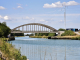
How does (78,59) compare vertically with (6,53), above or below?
below

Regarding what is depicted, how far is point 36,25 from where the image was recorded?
16038 cm

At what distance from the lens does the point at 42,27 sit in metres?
161

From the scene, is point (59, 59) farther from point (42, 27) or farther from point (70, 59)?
point (42, 27)

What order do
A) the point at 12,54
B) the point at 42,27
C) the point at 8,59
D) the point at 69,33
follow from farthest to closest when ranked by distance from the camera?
the point at 42,27
the point at 69,33
the point at 12,54
the point at 8,59

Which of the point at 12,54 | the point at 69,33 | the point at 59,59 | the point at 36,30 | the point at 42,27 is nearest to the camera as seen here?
the point at 12,54

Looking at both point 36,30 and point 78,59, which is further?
point 36,30

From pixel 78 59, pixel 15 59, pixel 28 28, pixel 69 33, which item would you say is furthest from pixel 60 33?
pixel 15 59

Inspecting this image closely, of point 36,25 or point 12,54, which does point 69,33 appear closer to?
point 36,25

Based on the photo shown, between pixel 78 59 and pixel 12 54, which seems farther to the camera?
pixel 78 59

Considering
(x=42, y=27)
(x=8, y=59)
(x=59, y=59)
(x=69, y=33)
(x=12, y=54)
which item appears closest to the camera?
(x=8, y=59)

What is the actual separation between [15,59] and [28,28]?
139m

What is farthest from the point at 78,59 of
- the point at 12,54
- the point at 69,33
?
the point at 69,33

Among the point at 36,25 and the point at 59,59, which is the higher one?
the point at 36,25

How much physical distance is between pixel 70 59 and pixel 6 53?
Result: 10.7m
